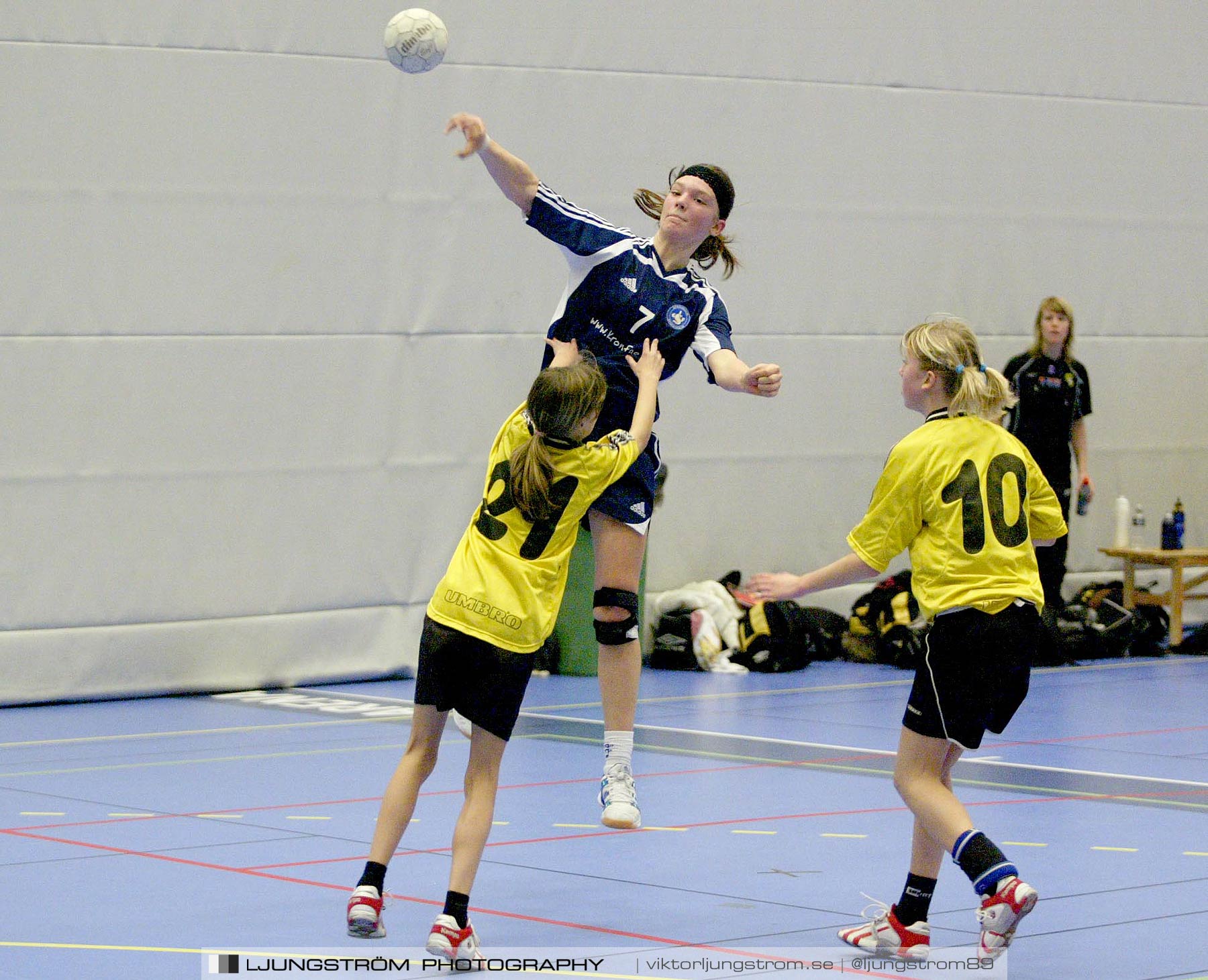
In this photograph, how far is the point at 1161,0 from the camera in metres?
14.2

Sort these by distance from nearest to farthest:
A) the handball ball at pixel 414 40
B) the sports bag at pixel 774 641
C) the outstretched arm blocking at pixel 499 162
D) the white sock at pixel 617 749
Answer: the outstretched arm blocking at pixel 499 162 < the white sock at pixel 617 749 < the handball ball at pixel 414 40 < the sports bag at pixel 774 641

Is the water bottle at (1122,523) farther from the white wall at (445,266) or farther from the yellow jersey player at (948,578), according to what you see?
the yellow jersey player at (948,578)

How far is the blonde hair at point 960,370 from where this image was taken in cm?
496

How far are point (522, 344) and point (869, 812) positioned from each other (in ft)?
17.4

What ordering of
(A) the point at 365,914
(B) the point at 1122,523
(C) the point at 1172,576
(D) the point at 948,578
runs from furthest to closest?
(B) the point at 1122,523 < (C) the point at 1172,576 < (D) the point at 948,578 < (A) the point at 365,914

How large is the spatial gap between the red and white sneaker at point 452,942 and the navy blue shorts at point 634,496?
5.59 feet

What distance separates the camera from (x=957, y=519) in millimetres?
4867

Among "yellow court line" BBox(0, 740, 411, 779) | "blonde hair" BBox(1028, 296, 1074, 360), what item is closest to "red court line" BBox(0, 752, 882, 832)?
"yellow court line" BBox(0, 740, 411, 779)

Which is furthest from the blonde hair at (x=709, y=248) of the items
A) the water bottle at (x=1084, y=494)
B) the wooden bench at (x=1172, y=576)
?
the wooden bench at (x=1172, y=576)

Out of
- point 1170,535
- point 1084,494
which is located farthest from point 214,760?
point 1170,535

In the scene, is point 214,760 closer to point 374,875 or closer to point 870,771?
point 870,771

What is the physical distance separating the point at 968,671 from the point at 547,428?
127cm

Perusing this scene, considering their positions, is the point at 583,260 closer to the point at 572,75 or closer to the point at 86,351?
the point at 86,351

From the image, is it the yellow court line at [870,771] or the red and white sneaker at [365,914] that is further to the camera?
the yellow court line at [870,771]
